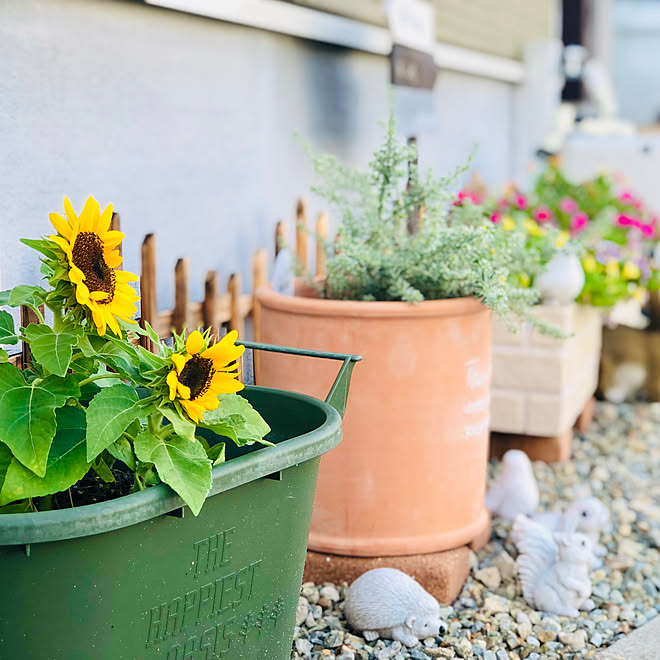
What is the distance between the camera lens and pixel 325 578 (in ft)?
7.91

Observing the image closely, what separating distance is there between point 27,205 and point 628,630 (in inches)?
73.0

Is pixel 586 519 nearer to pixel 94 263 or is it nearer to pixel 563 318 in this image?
pixel 563 318

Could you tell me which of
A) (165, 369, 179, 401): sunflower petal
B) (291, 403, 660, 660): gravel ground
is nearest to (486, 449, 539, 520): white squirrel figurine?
(291, 403, 660, 660): gravel ground

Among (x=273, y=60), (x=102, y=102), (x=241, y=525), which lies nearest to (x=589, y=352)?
(x=273, y=60)

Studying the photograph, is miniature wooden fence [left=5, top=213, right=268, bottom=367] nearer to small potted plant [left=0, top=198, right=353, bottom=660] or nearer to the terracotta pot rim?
the terracotta pot rim

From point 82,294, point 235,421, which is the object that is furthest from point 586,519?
point 82,294

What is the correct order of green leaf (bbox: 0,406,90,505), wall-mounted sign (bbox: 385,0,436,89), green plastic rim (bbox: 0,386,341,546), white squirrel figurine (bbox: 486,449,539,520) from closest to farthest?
green plastic rim (bbox: 0,386,341,546)
green leaf (bbox: 0,406,90,505)
white squirrel figurine (bbox: 486,449,539,520)
wall-mounted sign (bbox: 385,0,436,89)

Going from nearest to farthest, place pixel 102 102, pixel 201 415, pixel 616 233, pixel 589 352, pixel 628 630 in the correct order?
1. pixel 201 415
2. pixel 628 630
3. pixel 102 102
4. pixel 589 352
5. pixel 616 233

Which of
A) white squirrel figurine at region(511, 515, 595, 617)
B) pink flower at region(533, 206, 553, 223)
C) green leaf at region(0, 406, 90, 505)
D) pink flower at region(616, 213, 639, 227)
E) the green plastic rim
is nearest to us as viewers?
the green plastic rim

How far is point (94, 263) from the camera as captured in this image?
4.64 feet

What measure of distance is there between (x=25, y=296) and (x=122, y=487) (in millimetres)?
377

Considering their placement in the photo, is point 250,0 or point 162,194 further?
point 250,0

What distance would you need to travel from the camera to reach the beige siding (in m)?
4.18

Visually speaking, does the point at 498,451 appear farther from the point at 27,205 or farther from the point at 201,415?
the point at 201,415
